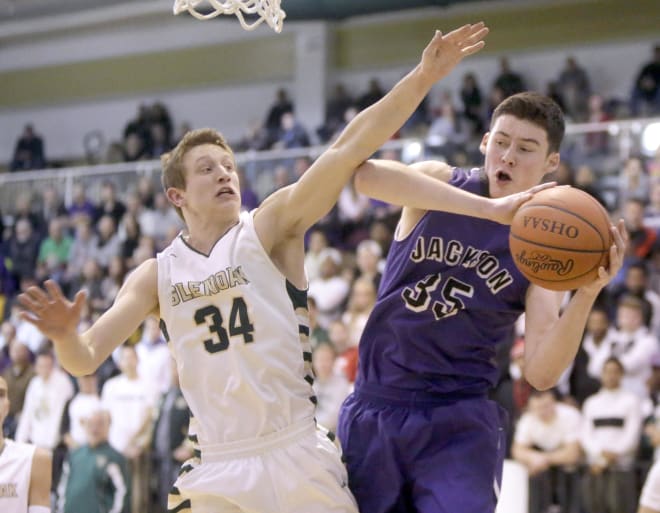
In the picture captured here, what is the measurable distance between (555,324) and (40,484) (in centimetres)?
298

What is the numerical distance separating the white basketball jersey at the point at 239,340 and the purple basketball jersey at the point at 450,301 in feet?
1.37

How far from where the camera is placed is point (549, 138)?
171 inches

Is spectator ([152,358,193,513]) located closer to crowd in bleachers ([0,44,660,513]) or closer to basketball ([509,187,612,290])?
crowd in bleachers ([0,44,660,513])

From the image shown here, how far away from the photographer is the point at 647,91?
14266mm

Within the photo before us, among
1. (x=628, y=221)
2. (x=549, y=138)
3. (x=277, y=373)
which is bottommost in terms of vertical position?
(x=628, y=221)

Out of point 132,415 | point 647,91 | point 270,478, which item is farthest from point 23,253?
point 270,478

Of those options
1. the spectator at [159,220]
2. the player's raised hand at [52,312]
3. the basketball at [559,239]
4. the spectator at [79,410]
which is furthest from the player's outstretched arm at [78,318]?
the spectator at [159,220]

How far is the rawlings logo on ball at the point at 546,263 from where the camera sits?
381 cm

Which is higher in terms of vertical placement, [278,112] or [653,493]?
[278,112]

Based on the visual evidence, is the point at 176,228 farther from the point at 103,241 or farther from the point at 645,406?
the point at 645,406

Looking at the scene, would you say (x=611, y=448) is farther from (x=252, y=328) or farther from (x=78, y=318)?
(x=78, y=318)

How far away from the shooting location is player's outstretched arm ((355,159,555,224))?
384 cm

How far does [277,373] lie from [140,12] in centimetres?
1709

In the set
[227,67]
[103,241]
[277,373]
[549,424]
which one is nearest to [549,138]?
[277,373]
